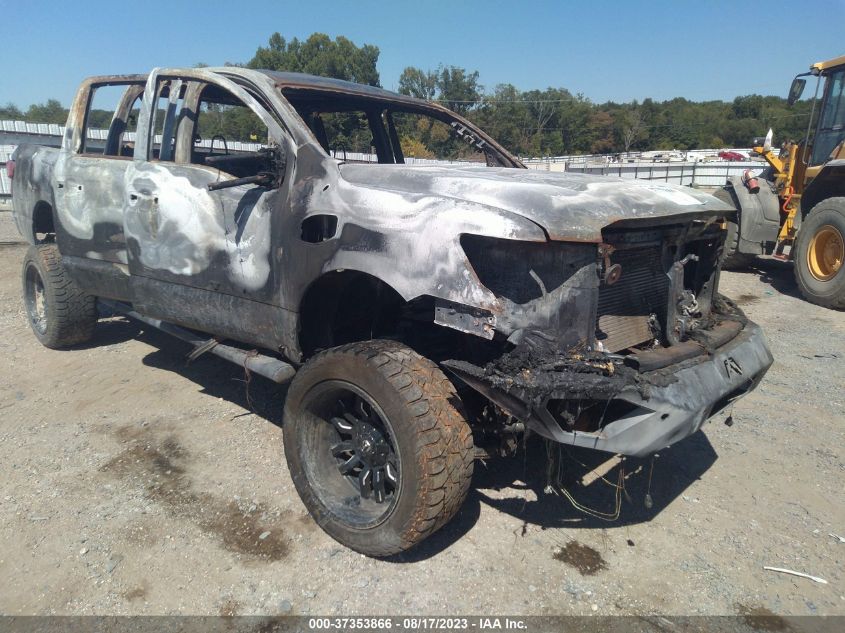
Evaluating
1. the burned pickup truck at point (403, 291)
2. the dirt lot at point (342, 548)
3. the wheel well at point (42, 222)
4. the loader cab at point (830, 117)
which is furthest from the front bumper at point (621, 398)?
the loader cab at point (830, 117)

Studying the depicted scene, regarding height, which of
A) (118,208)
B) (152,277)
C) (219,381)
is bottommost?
(219,381)

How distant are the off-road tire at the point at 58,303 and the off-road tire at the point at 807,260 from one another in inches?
322

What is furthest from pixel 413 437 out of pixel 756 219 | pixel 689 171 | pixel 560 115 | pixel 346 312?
pixel 560 115

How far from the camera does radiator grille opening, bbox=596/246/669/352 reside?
267cm

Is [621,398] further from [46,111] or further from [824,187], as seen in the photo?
[46,111]

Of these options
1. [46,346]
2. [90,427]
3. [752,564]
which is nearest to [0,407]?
[90,427]

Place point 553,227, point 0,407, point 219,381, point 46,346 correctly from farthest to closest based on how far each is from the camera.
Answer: point 46,346, point 219,381, point 0,407, point 553,227

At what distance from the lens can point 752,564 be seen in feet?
8.91

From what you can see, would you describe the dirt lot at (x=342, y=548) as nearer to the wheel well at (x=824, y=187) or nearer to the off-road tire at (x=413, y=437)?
the off-road tire at (x=413, y=437)

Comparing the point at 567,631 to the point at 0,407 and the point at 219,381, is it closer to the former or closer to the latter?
the point at 219,381

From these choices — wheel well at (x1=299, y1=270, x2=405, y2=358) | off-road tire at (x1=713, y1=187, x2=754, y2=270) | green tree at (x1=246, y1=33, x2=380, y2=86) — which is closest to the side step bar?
wheel well at (x1=299, y1=270, x2=405, y2=358)

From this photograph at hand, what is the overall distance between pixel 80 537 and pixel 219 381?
6.64 feet

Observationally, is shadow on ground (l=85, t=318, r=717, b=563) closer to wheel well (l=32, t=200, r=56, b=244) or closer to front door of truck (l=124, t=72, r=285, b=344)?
front door of truck (l=124, t=72, r=285, b=344)

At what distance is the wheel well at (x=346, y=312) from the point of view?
312 centimetres
